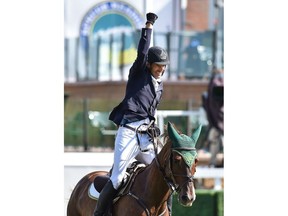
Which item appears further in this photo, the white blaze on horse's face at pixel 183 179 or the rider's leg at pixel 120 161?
the rider's leg at pixel 120 161

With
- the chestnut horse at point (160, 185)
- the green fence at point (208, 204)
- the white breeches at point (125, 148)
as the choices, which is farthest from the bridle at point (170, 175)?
the green fence at point (208, 204)

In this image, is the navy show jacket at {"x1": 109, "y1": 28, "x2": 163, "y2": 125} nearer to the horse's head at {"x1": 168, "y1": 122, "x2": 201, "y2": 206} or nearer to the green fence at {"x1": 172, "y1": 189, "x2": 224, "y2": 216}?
the horse's head at {"x1": 168, "y1": 122, "x2": 201, "y2": 206}

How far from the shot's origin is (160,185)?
602 centimetres

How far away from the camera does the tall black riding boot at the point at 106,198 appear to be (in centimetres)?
623

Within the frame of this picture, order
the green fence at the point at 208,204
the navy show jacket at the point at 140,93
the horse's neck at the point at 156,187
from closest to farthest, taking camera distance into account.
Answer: the horse's neck at the point at 156,187 → the navy show jacket at the point at 140,93 → the green fence at the point at 208,204

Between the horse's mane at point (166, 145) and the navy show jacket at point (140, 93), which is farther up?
the navy show jacket at point (140, 93)

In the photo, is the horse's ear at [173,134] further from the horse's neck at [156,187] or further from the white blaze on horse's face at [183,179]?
the horse's neck at [156,187]

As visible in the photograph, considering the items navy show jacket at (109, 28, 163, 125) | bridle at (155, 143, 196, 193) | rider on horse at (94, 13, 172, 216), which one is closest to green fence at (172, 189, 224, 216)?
rider on horse at (94, 13, 172, 216)

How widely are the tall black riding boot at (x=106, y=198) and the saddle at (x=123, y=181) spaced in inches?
1.6

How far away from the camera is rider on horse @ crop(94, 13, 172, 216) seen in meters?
6.18
